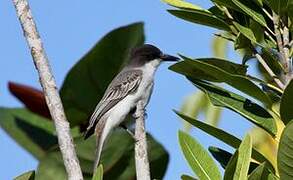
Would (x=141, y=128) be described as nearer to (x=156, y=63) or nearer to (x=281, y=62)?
(x=281, y=62)

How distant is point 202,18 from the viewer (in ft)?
12.4

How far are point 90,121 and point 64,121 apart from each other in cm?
276

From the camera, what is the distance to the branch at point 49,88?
10.4 ft

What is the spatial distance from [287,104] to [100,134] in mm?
3301

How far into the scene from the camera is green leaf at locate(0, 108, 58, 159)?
220 inches

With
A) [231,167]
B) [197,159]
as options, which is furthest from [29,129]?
[231,167]

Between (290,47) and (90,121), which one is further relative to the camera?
(90,121)

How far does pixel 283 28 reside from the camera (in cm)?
352

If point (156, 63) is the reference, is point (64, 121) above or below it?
above

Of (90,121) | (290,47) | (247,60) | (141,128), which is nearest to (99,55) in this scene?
(90,121)

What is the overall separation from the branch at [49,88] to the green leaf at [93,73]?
6.59 ft

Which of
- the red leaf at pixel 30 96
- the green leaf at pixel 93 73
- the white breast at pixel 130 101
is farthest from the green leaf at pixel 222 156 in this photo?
the white breast at pixel 130 101

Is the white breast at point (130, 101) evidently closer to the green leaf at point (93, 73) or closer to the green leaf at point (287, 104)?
the green leaf at point (93, 73)

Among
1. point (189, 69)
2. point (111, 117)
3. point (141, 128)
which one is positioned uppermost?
point (189, 69)
